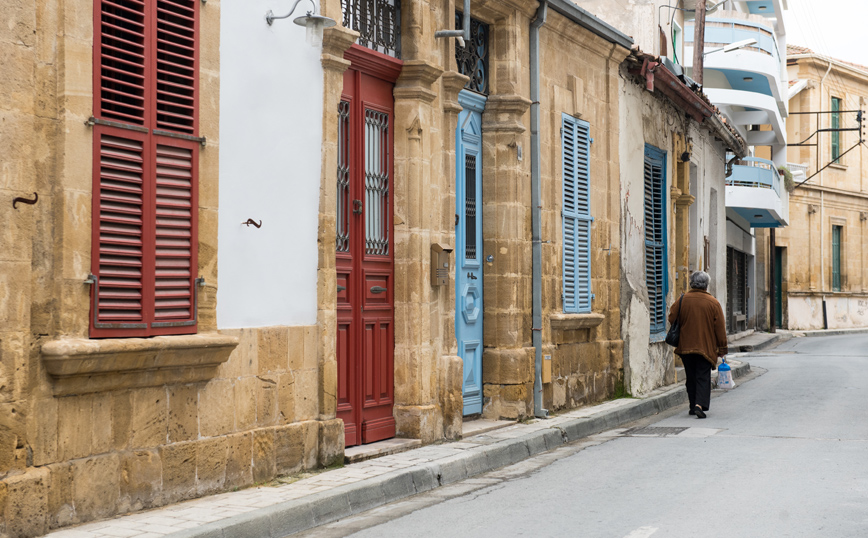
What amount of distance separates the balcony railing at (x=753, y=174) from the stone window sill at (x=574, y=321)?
19296mm

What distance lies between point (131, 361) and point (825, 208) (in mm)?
40447

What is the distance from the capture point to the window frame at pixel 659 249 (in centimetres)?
1533

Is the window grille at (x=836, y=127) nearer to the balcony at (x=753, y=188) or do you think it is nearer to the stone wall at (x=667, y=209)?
the balcony at (x=753, y=188)

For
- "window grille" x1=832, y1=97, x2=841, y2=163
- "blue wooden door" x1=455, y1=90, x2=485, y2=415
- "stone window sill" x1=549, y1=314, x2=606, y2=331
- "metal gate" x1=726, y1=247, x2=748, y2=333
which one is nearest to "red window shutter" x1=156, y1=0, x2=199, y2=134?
"blue wooden door" x1=455, y1=90, x2=485, y2=415

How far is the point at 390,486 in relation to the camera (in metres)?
7.06

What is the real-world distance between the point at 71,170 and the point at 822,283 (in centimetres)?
3987

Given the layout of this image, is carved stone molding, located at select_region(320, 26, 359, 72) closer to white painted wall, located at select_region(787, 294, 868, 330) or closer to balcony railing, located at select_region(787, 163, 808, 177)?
balcony railing, located at select_region(787, 163, 808, 177)

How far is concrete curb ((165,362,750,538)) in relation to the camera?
572cm

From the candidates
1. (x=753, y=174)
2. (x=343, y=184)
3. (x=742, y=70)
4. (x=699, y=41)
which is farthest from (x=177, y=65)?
(x=742, y=70)

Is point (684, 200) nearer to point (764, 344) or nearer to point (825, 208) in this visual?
point (764, 344)

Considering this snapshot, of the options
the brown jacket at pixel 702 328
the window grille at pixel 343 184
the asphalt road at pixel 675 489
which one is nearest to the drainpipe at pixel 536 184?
the asphalt road at pixel 675 489

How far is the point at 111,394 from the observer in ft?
19.0

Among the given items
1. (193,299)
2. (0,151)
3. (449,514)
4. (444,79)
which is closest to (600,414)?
(444,79)

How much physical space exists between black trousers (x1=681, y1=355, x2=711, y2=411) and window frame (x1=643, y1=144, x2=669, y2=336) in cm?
301
